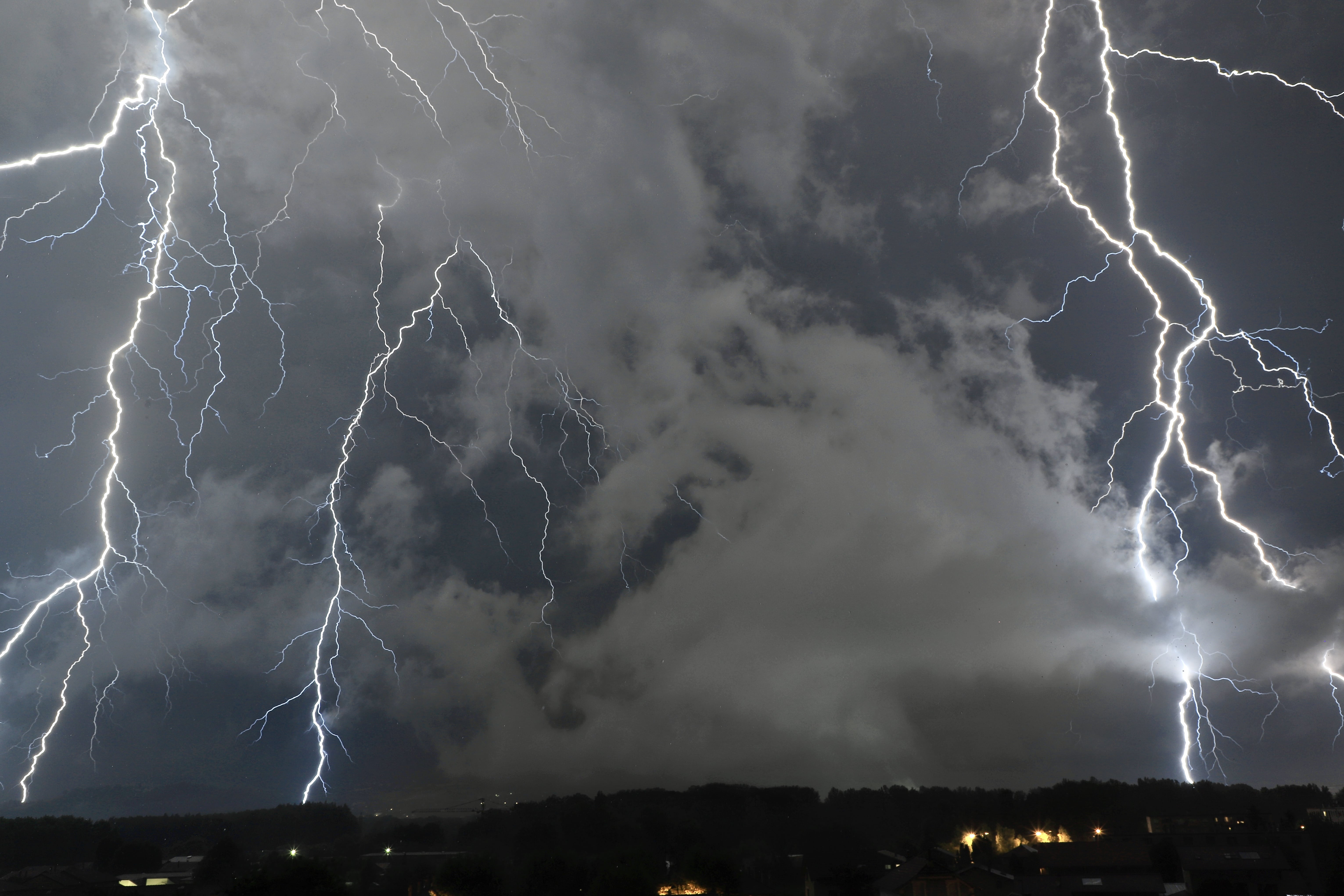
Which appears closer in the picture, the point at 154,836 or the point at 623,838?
the point at 623,838

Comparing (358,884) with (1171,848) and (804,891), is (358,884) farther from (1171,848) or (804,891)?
(1171,848)

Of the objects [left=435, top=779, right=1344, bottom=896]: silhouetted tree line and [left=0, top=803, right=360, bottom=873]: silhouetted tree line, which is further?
[left=0, top=803, right=360, bottom=873]: silhouetted tree line

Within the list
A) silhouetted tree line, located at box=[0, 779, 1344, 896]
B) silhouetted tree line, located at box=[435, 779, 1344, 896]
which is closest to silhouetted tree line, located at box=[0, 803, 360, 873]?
silhouetted tree line, located at box=[0, 779, 1344, 896]

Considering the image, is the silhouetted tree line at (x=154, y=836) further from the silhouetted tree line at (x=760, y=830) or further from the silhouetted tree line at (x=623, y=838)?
the silhouetted tree line at (x=760, y=830)

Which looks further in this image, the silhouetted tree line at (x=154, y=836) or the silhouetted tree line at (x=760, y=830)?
the silhouetted tree line at (x=154, y=836)

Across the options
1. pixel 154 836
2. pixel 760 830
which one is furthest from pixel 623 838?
pixel 154 836

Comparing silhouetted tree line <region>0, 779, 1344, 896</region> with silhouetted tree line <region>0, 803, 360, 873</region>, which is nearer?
silhouetted tree line <region>0, 779, 1344, 896</region>

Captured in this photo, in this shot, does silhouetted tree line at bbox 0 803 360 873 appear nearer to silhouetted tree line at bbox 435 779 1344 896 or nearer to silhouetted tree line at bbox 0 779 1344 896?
silhouetted tree line at bbox 0 779 1344 896

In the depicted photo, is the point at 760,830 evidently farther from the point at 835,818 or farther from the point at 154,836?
the point at 154,836

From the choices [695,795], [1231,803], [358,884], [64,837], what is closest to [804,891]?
[358,884]

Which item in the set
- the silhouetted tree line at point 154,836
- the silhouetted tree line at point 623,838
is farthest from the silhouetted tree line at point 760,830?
the silhouetted tree line at point 154,836

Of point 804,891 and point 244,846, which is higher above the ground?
point 804,891
